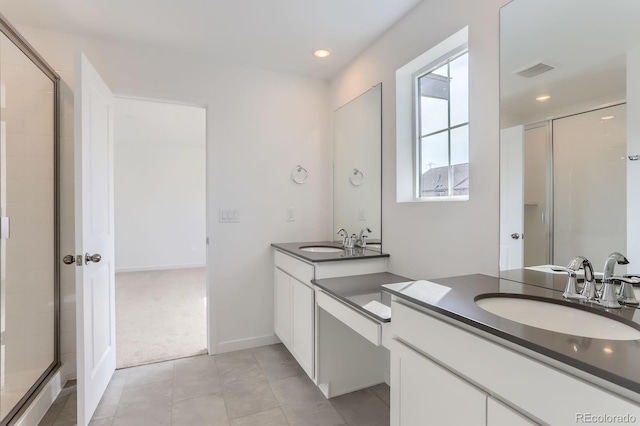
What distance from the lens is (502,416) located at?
2.69 ft

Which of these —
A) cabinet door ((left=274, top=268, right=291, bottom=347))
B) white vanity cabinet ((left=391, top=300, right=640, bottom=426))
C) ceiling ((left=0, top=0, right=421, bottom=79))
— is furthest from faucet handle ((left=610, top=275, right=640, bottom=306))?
cabinet door ((left=274, top=268, right=291, bottom=347))

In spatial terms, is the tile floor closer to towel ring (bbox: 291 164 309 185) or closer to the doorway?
towel ring (bbox: 291 164 309 185)

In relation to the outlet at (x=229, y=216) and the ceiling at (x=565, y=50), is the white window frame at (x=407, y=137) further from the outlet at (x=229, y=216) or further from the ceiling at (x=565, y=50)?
the outlet at (x=229, y=216)

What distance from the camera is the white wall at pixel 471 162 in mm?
1525

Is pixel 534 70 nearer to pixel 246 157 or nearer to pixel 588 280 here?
pixel 588 280

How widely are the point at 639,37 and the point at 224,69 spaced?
258 centimetres

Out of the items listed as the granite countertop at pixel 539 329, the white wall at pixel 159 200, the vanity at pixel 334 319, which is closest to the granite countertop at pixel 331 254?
the vanity at pixel 334 319

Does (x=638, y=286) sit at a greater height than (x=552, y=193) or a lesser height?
lesser

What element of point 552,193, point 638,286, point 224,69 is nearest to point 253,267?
point 224,69

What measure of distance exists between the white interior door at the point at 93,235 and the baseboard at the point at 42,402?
0.29 metres

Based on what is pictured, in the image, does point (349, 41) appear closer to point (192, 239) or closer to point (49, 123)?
point (49, 123)

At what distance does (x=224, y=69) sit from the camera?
2688mm

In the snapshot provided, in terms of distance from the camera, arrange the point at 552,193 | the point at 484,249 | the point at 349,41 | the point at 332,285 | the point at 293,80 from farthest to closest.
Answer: the point at 293,80
the point at 349,41
the point at 332,285
the point at 484,249
the point at 552,193

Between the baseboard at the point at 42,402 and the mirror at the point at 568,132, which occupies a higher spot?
the mirror at the point at 568,132
